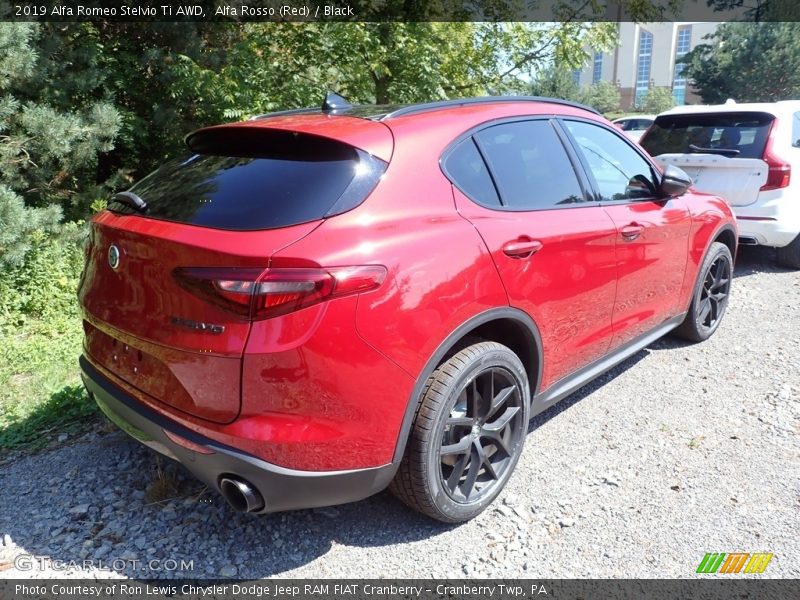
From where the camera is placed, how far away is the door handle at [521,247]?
258 centimetres

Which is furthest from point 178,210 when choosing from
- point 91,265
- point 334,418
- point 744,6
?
point 744,6

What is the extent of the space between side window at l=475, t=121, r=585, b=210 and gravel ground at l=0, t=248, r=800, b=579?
4.41 ft

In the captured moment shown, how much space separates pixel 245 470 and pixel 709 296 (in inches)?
160

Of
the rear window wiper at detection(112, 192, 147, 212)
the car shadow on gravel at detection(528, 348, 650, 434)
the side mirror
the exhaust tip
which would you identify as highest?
the rear window wiper at detection(112, 192, 147, 212)

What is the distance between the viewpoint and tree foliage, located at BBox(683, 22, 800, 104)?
34.3 m

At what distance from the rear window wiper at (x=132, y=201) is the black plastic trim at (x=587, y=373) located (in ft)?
6.52

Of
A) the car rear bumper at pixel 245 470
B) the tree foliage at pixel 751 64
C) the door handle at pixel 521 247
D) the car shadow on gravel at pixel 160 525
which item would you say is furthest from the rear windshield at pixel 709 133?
the tree foliage at pixel 751 64

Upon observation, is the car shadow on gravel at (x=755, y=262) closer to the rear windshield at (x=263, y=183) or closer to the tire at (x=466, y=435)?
the tire at (x=466, y=435)

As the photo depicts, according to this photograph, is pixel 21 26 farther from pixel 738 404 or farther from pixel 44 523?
pixel 738 404

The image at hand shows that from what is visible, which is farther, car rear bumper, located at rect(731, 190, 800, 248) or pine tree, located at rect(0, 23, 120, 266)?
car rear bumper, located at rect(731, 190, 800, 248)

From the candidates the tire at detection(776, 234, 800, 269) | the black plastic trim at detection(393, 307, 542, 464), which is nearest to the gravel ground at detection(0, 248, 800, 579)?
the black plastic trim at detection(393, 307, 542, 464)

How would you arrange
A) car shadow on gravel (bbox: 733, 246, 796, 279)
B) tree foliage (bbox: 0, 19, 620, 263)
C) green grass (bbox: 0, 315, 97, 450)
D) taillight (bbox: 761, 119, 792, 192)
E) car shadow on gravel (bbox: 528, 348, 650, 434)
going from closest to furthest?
green grass (bbox: 0, 315, 97, 450) < car shadow on gravel (bbox: 528, 348, 650, 434) < tree foliage (bbox: 0, 19, 620, 263) < taillight (bbox: 761, 119, 792, 192) < car shadow on gravel (bbox: 733, 246, 796, 279)

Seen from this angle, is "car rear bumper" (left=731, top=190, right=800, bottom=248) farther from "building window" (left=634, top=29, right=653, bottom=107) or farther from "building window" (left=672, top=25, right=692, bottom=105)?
"building window" (left=634, top=29, right=653, bottom=107)

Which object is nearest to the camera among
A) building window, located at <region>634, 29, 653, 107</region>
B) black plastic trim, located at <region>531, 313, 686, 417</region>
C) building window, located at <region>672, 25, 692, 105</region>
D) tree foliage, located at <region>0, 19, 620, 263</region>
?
black plastic trim, located at <region>531, 313, 686, 417</region>
